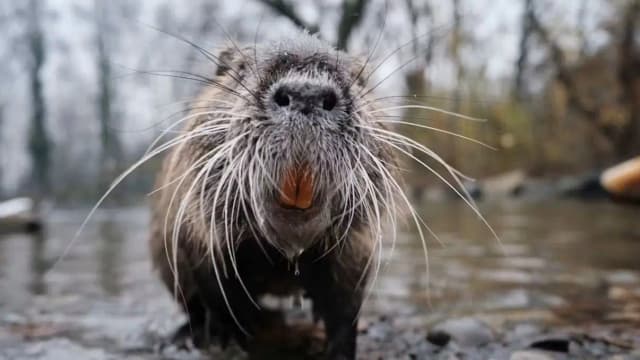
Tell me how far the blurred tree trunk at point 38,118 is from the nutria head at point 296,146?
29.3 ft

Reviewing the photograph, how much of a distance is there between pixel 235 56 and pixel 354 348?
1101mm

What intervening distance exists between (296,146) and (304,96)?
0.13 meters

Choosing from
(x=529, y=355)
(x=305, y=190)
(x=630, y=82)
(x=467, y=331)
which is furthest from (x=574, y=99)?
(x=305, y=190)

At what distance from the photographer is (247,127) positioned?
1832 millimetres

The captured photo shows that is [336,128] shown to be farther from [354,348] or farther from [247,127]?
[354,348]

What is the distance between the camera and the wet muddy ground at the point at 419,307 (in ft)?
8.54

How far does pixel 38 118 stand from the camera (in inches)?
418

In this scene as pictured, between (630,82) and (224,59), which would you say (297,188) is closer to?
(224,59)

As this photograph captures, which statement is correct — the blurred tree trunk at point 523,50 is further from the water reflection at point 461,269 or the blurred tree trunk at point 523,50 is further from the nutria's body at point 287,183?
the nutria's body at point 287,183

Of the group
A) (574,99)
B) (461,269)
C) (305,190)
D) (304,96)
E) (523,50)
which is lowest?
(461,269)

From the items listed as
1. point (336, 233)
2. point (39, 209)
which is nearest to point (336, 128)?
point (336, 233)

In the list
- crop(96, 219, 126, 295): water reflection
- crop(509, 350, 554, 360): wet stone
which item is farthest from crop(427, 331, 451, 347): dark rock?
crop(96, 219, 126, 295): water reflection

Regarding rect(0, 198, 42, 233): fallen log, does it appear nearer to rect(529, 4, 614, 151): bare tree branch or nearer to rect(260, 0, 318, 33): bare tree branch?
rect(260, 0, 318, 33): bare tree branch

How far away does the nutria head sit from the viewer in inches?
67.4
